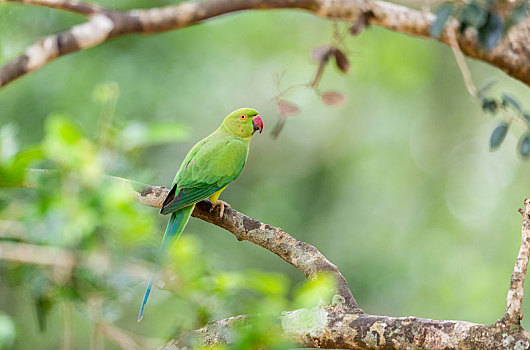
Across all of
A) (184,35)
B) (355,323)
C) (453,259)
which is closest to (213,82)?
(184,35)

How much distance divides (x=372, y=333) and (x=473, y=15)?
1538 millimetres

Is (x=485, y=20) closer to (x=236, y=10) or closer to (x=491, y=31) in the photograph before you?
(x=491, y=31)

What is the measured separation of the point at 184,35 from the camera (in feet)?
21.1

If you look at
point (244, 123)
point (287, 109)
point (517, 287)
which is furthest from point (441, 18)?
point (517, 287)

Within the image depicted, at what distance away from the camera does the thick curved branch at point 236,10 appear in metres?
2.61

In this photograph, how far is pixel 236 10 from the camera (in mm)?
2775

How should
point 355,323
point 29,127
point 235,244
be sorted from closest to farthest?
1. point 355,323
2. point 29,127
3. point 235,244

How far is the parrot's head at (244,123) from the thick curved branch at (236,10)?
0.64 m

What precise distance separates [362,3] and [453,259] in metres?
4.70

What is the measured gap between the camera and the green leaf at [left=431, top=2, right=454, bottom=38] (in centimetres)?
245

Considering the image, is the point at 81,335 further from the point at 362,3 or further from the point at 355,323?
the point at 355,323

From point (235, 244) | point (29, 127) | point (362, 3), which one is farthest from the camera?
point (235, 244)

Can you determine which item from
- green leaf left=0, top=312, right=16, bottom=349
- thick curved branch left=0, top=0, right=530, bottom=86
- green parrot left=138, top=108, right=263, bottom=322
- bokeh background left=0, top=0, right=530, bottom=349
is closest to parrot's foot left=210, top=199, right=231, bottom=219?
green parrot left=138, top=108, right=263, bottom=322

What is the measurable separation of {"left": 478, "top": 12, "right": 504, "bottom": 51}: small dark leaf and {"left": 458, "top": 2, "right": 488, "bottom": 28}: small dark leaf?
0.02m
